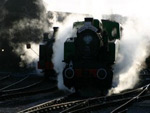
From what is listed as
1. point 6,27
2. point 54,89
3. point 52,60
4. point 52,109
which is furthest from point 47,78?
point 6,27

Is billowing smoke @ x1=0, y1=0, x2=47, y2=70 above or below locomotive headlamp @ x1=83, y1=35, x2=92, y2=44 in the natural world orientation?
above

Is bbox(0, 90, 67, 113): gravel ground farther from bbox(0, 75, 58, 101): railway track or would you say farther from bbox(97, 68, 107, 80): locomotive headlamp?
bbox(97, 68, 107, 80): locomotive headlamp

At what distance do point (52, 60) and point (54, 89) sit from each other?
6.32 ft

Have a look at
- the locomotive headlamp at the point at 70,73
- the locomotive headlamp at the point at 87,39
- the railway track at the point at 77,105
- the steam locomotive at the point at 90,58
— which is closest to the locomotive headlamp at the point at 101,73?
the steam locomotive at the point at 90,58

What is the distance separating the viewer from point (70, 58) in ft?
37.1

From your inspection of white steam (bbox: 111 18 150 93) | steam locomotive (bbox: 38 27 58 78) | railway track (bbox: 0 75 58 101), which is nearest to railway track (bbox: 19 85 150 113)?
white steam (bbox: 111 18 150 93)

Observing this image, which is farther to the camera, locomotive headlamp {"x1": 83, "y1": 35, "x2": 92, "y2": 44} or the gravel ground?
locomotive headlamp {"x1": 83, "y1": 35, "x2": 92, "y2": 44}

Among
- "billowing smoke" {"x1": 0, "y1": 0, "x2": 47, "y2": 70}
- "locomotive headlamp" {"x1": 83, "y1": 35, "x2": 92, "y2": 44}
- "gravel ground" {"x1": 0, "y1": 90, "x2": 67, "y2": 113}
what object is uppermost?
"billowing smoke" {"x1": 0, "y1": 0, "x2": 47, "y2": 70}

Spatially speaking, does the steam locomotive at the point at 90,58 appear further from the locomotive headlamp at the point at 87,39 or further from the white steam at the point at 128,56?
the white steam at the point at 128,56

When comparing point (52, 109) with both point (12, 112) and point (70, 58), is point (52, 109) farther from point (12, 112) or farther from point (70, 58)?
point (70, 58)

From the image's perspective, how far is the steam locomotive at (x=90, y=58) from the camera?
10.9 meters

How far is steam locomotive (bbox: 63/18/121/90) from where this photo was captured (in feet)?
35.6

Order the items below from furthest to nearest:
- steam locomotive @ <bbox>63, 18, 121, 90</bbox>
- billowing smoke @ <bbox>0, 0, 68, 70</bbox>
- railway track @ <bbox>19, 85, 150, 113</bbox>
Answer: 1. billowing smoke @ <bbox>0, 0, 68, 70</bbox>
2. steam locomotive @ <bbox>63, 18, 121, 90</bbox>
3. railway track @ <bbox>19, 85, 150, 113</bbox>

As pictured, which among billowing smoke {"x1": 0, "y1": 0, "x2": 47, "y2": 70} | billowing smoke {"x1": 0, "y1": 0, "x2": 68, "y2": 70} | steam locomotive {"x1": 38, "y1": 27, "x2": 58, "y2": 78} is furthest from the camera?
billowing smoke {"x1": 0, "y1": 0, "x2": 47, "y2": 70}
